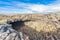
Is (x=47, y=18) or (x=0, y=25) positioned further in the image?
(x=47, y=18)

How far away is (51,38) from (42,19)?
82 centimetres

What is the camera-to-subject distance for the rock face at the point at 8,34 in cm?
485

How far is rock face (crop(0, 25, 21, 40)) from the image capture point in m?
4.85

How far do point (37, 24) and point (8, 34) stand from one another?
1203mm

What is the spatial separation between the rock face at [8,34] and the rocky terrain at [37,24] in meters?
0.39

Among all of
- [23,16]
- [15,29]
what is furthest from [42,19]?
[15,29]

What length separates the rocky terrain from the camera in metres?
5.41

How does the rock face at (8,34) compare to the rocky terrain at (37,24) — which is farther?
the rocky terrain at (37,24)

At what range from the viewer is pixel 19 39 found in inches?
195

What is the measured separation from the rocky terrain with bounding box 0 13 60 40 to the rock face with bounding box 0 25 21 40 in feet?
1.28

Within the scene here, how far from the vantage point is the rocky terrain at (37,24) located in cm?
541

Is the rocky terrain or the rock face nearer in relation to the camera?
the rock face

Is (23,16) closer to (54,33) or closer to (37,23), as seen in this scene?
(37,23)

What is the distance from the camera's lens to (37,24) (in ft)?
18.8
